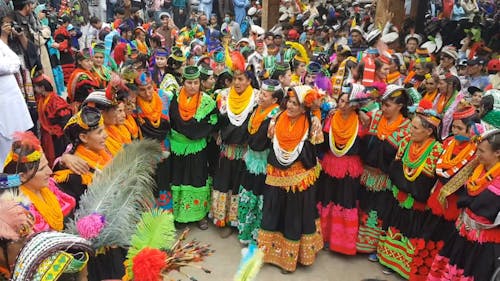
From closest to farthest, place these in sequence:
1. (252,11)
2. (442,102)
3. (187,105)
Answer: (187,105), (442,102), (252,11)

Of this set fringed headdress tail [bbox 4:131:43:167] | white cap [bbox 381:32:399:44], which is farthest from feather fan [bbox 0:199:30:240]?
white cap [bbox 381:32:399:44]

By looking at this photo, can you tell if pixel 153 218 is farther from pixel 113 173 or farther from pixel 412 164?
pixel 412 164

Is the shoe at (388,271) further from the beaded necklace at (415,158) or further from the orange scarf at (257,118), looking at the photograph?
the orange scarf at (257,118)

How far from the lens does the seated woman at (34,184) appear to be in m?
2.30

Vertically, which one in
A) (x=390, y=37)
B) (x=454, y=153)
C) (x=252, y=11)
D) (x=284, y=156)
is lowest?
(x=252, y=11)

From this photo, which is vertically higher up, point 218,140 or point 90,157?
point 90,157

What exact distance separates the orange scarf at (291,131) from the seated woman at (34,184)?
2.08m

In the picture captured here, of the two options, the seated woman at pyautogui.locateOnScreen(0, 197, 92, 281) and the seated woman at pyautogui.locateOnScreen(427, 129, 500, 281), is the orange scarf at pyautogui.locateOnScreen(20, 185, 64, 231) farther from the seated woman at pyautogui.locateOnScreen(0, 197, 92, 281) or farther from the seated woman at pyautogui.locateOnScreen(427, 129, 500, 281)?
the seated woman at pyautogui.locateOnScreen(427, 129, 500, 281)

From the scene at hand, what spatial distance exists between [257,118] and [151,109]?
1.15 metres

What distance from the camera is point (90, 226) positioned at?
209cm

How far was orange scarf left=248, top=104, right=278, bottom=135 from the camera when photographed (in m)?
4.46

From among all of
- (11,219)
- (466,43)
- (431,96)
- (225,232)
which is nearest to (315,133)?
(225,232)

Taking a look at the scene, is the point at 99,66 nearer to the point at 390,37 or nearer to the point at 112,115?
the point at 112,115

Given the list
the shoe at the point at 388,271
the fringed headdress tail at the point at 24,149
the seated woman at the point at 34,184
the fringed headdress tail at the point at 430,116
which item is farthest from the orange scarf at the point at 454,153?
the fringed headdress tail at the point at 24,149
